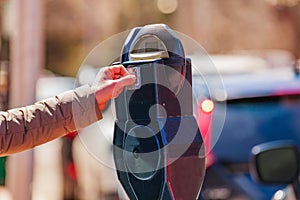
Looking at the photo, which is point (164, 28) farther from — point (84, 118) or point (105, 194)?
point (105, 194)

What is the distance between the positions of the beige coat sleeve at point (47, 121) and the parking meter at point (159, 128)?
5.0 inches

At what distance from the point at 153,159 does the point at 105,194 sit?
211 inches

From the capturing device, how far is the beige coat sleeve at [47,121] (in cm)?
261

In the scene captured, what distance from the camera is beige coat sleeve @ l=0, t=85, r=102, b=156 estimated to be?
2.61 meters

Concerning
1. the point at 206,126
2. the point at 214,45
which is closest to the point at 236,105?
the point at 206,126

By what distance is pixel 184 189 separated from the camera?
2.48 metres

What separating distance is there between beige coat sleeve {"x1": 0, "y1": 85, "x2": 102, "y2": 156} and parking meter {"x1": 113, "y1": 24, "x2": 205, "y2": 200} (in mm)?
126

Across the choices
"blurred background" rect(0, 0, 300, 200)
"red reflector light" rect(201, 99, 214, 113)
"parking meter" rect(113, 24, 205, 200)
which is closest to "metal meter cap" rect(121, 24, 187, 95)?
"parking meter" rect(113, 24, 205, 200)

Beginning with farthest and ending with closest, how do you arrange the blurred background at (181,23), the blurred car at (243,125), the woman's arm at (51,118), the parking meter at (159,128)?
the blurred background at (181,23) → the blurred car at (243,125) → the woman's arm at (51,118) → the parking meter at (159,128)

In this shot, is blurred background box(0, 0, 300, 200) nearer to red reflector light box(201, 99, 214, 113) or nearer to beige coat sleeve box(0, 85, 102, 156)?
red reflector light box(201, 99, 214, 113)

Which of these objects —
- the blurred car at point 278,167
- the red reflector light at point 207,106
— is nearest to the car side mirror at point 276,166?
the blurred car at point 278,167

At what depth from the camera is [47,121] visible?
8.64 feet

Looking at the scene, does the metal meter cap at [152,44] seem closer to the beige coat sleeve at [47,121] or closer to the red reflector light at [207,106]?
the beige coat sleeve at [47,121]

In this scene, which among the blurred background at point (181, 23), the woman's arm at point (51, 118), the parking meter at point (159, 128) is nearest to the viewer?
the parking meter at point (159, 128)
